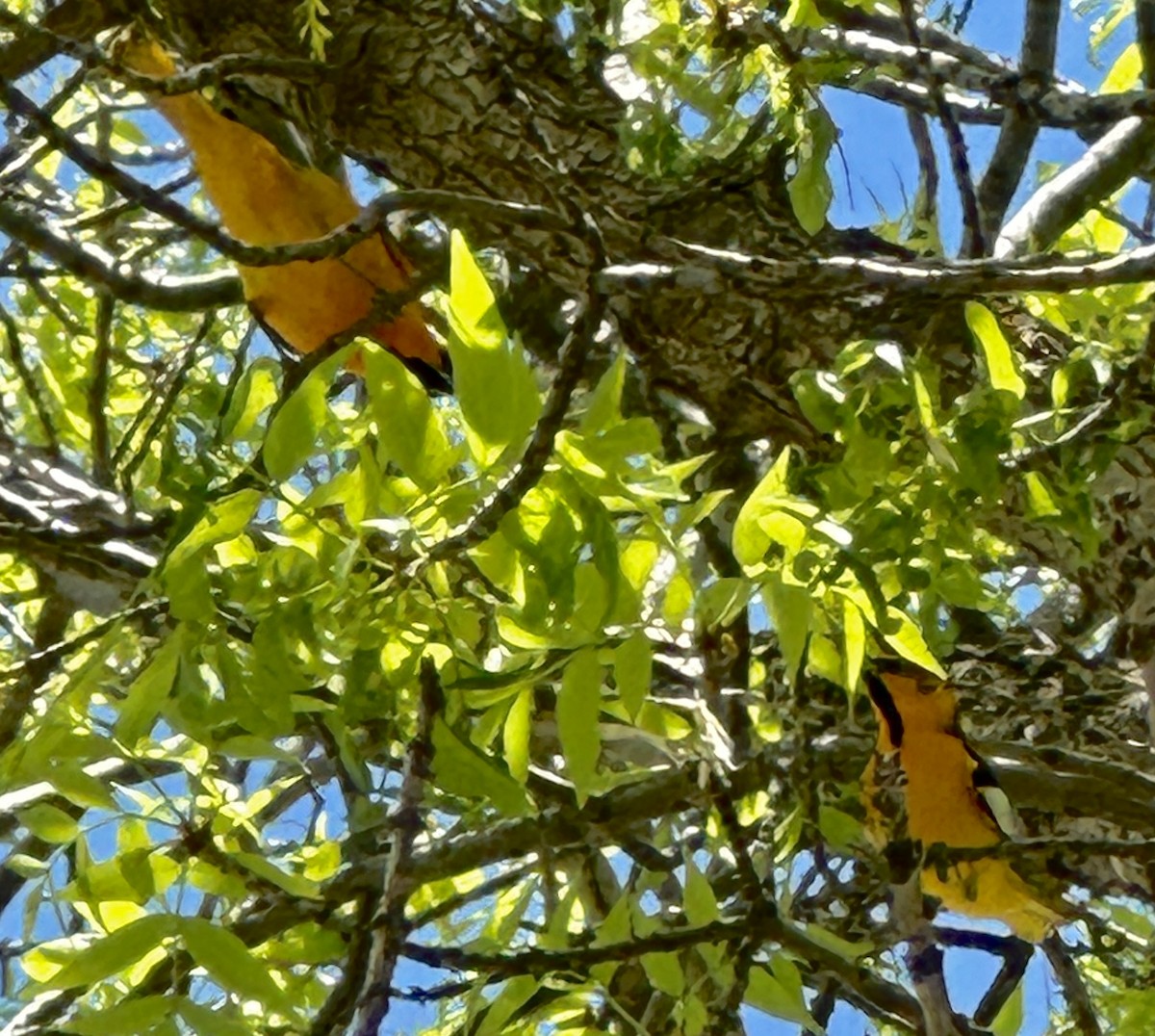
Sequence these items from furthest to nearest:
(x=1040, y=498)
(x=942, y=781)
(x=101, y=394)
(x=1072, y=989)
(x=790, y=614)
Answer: (x=101, y=394)
(x=1072, y=989)
(x=942, y=781)
(x=1040, y=498)
(x=790, y=614)

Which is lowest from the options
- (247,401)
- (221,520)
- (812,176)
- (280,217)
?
(221,520)

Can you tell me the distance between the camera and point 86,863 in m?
0.95

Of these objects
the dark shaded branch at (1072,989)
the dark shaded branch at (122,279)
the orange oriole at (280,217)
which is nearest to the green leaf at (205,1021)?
the dark shaded branch at (122,279)

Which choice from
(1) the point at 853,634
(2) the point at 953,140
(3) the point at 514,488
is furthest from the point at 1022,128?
(3) the point at 514,488

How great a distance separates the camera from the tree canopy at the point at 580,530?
0.76 metres

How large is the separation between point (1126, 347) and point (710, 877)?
2.67 feet

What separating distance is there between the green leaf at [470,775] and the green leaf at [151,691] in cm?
16

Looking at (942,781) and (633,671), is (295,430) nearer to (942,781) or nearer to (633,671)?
(633,671)

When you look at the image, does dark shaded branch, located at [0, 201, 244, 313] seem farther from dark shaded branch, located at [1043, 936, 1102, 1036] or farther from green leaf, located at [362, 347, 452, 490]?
dark shaded branch, located at [1043, 936, 1102, 1036]

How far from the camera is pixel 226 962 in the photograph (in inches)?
29.9

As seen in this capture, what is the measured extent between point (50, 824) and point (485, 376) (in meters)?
0.57

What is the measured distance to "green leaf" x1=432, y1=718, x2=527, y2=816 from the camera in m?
0.76

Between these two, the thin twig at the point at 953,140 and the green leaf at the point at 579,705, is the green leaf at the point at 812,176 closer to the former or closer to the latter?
the thin twig at the point at 953,140

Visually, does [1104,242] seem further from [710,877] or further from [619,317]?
[710,877]
